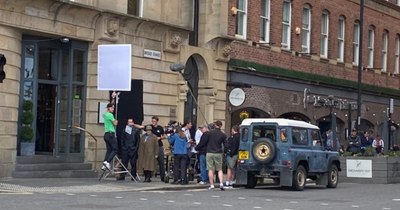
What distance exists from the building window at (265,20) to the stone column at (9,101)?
14243mm

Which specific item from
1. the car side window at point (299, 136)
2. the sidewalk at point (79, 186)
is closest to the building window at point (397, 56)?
the car side window at point (299, 136)

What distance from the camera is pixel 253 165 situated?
23.3m

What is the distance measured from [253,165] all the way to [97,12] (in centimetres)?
649

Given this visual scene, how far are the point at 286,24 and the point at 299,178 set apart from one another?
14.7 meters

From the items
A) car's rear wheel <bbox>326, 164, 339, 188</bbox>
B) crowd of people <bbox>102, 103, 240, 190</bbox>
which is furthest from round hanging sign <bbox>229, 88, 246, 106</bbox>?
crowd of people <bbox>102, 103, 240, 190</bbox>

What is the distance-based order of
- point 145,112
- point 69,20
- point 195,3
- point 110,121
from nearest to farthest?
point 110,121 → point 69,20 → point 145,112 → point 195,3

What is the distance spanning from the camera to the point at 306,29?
38812 millimetres

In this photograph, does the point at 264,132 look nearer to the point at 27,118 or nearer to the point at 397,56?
the point at 27,118

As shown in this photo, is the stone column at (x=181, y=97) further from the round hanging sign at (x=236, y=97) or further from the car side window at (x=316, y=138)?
the car side window at (x=316, y=138)

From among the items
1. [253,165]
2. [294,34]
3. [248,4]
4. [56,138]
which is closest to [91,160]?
[56,138]

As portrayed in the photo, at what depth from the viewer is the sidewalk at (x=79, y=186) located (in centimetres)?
1945

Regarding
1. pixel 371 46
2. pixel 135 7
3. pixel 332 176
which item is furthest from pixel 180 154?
pixel 371 46

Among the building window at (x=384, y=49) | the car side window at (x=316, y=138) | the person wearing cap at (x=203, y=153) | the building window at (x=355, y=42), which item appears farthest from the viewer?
the building window at (x=384, y=49)

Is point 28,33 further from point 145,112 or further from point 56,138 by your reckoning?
point 145,112
